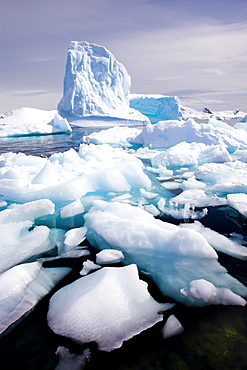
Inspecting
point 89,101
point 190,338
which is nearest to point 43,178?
point 190,338

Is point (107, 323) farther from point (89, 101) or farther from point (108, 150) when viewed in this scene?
point (89, 101)

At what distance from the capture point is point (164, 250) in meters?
2.32

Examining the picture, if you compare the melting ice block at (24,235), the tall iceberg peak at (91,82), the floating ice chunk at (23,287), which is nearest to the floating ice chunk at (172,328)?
the floating ice chunk at (23,287)

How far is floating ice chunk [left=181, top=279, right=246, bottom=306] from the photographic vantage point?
171 cm

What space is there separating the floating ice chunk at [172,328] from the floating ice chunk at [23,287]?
3.08ft

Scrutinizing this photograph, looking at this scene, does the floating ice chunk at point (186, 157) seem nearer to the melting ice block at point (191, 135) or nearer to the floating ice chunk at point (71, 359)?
the melting ice block at point (191, 135)

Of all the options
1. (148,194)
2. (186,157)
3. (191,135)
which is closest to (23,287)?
(148,194)

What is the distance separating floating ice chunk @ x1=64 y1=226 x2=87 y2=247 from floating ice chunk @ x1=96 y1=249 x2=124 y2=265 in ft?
1.34

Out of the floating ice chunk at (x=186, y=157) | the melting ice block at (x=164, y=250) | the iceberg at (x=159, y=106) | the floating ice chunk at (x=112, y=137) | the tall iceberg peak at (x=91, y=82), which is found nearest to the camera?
the melting ice block at (x=164, y=250)

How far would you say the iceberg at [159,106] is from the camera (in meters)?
27.7

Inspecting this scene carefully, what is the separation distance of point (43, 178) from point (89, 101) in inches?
845

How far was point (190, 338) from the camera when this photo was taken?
146cm

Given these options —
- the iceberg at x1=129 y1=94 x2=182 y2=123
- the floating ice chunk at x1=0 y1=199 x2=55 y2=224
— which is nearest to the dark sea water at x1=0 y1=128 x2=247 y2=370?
the floating ice chunk at x1=0 y1=199 x2=55 y2=224

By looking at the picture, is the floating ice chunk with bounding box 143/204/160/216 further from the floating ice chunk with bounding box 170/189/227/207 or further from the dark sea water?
the dark sea water
